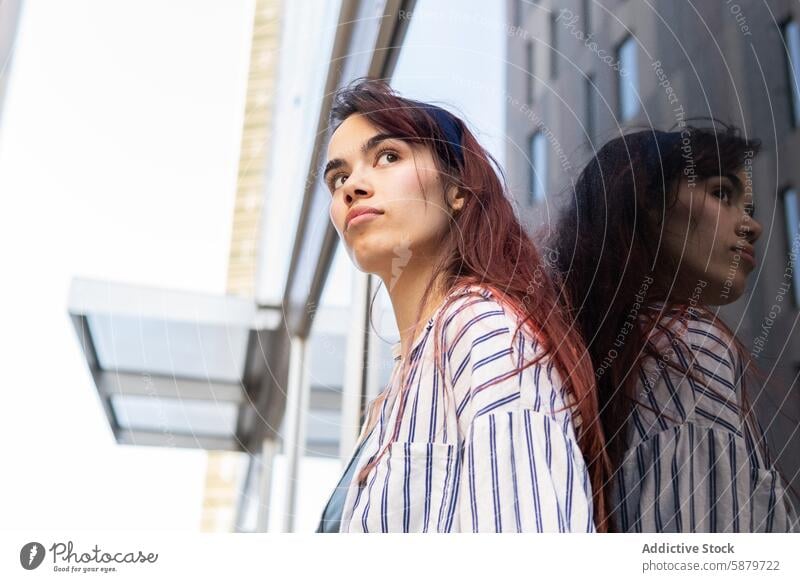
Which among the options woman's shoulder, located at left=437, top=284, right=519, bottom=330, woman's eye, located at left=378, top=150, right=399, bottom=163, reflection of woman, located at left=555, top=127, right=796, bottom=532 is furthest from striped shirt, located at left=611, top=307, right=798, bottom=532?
woman's eye, located at left=378, top=150, right=399, bottom=163

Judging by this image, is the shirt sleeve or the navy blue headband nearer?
the shirt sleeve

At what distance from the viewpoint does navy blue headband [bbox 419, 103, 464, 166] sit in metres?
0.63

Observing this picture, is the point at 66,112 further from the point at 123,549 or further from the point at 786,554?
the point at 786,554

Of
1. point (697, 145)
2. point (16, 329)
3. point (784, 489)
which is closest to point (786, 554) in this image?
point (784, 489)

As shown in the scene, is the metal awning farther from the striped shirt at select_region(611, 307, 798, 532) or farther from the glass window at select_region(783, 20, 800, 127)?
the glass window at select_region(783, 20, 800, 127)

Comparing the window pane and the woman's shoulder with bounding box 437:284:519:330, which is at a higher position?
the window pane

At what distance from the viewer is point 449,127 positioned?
642mm

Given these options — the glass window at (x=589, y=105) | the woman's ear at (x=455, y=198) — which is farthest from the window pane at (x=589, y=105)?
the woman's ear at (x=455, y=198)

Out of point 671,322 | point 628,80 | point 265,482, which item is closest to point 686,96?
point 628,80

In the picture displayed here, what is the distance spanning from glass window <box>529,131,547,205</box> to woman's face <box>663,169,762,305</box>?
88 millimetres

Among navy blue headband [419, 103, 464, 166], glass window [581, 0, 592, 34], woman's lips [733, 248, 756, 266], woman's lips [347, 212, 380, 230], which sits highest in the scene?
glass window [581, 0, 592, 34]

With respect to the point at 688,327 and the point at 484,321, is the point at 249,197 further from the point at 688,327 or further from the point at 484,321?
the point at 688,327

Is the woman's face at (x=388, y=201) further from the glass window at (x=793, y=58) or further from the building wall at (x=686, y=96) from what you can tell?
the glass window at (x=793, y=58)

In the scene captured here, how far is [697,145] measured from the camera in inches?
25.0
